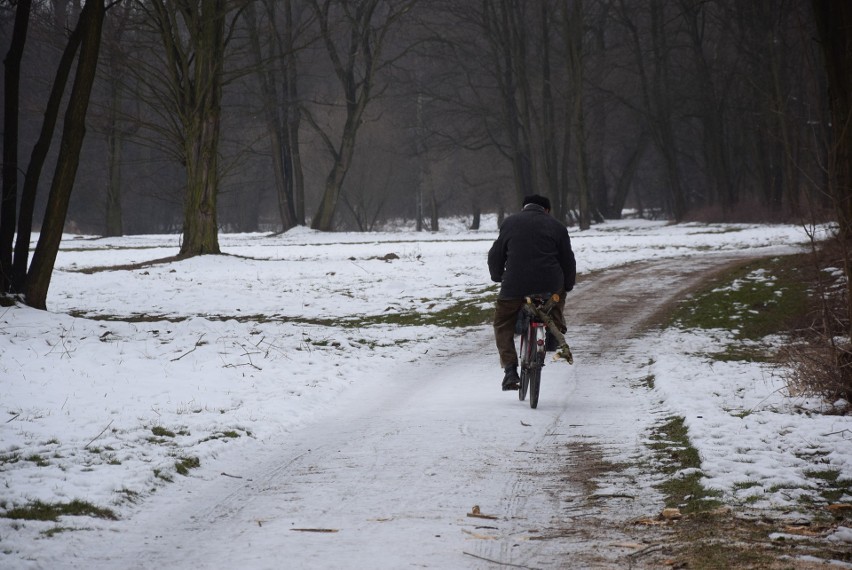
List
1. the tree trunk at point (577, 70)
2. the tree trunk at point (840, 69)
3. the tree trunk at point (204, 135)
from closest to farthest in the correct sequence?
the tree trunk at point (840, 69) < the tree trunk at point (204, 135) < the tree trunk at point (577, 70)

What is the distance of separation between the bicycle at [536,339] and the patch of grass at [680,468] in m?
1.40

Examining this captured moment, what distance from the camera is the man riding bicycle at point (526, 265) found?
9734mm

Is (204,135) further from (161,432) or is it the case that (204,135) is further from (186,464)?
(186,464)

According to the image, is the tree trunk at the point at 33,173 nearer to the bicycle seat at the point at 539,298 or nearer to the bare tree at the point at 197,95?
the bicycle seat at the point at 539,298

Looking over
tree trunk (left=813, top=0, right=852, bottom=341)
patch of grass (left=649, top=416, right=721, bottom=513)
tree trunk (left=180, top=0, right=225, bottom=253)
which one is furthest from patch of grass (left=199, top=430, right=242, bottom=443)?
tree trunk (left=180, top=0, right=225, bottom=253)

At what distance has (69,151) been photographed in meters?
14.2

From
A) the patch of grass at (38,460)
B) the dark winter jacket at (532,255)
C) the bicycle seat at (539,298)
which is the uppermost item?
the dark winter jacket at (532,255)

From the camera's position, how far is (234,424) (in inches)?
339

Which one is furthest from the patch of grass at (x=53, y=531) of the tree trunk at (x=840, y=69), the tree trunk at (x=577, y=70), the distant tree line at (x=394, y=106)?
the tree trunk at (x=577, y=70)

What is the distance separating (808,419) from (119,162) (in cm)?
4140

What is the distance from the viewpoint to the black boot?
9.86 metres

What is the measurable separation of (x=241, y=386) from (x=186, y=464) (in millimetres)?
3150

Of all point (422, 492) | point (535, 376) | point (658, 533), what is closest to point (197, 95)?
point (535, 376)

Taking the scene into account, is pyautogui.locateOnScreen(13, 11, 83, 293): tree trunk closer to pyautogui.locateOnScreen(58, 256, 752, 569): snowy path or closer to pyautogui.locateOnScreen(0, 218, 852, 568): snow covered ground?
pyautogui.locateOnScreen(0, 218, 852, 568): snow covered ground
